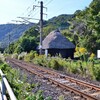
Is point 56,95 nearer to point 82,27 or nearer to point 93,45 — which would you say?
point 93,45

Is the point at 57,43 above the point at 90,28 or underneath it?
underneath

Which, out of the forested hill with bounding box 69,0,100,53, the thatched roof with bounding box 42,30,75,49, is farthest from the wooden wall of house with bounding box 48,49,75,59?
the forested hill with bounding box 69,0,100,53

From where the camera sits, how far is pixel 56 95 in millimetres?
12555

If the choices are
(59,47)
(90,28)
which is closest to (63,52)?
(59,47)

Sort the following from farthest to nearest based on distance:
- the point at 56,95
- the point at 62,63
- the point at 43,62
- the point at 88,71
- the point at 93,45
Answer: the point at 93,45 < the point at 43,62 < the point at 62,63 < the point at 88,71 < the point at 56,95

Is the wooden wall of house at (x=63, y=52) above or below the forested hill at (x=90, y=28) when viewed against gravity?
below

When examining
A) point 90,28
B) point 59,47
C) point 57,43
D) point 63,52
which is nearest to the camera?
point 90,28

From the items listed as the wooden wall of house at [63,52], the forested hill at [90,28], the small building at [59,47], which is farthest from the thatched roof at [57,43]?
the forested hill at [90,28]

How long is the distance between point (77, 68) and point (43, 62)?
10.8m

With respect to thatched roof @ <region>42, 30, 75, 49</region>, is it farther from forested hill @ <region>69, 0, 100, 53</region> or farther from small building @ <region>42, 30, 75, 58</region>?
forested hill @ <region>69, 0, 100, 53</region>

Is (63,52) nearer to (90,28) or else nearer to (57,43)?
(57,43)

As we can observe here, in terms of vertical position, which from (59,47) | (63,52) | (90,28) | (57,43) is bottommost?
(63,52)

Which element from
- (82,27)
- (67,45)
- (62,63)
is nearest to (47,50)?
(67,45)

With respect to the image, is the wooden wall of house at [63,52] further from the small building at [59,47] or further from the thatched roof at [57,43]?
the thatched roof at [57,43]
